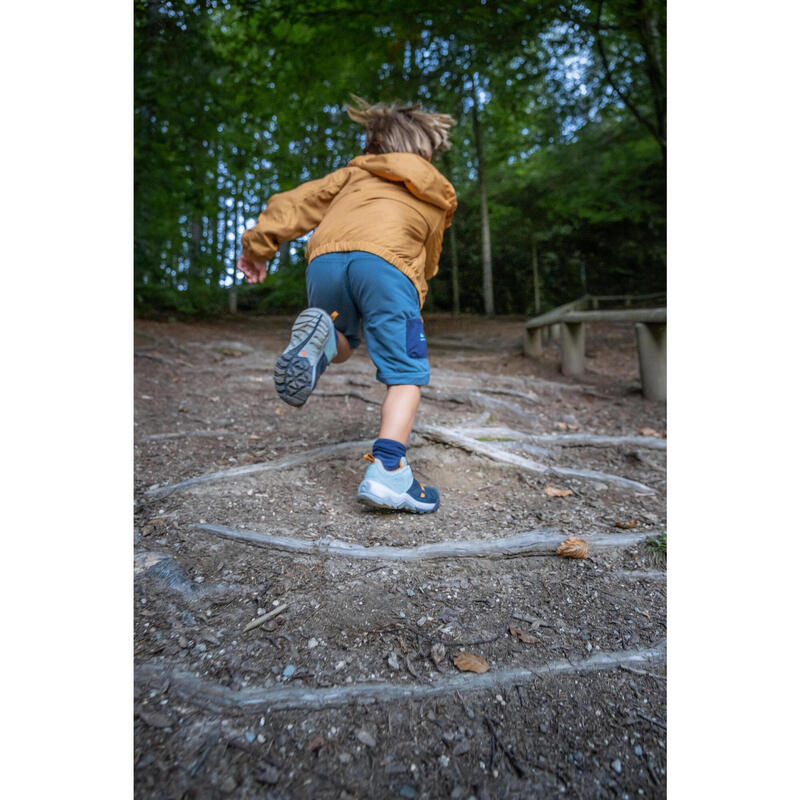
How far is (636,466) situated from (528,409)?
1.24m

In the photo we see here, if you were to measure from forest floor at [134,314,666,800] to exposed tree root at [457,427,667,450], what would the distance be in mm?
21

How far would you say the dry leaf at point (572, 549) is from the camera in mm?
1656

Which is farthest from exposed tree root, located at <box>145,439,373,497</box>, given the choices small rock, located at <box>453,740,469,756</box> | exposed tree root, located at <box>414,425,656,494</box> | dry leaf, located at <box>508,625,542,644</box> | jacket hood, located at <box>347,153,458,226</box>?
small rock, located at <box>453,740,469,756</box>

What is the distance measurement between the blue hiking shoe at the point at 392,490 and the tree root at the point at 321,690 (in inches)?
31.0

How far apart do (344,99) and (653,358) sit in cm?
518

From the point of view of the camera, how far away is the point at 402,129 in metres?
2.19

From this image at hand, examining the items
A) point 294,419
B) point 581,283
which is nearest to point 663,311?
point 294,419

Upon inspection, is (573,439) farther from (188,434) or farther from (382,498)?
(188,434)

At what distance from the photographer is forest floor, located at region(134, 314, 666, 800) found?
0.92 meters

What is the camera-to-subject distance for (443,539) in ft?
5.78

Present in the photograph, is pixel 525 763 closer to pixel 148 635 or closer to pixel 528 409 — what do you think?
pixel 148 635

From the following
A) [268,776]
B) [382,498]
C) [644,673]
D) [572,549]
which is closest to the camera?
[268,776]

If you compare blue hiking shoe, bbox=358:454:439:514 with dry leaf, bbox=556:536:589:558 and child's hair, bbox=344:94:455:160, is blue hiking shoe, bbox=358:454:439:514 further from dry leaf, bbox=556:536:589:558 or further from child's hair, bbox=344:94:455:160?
child's hair, bbox=344:94:455:160

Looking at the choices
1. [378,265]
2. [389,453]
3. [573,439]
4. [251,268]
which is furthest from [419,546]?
[573,439]
